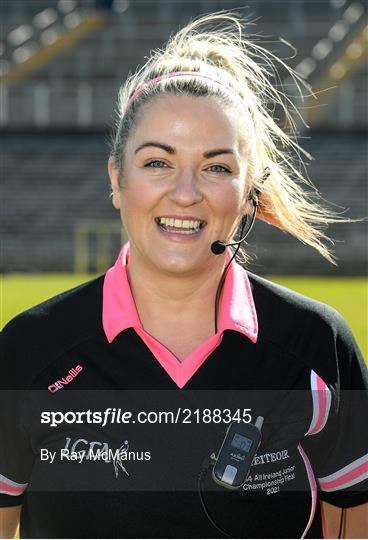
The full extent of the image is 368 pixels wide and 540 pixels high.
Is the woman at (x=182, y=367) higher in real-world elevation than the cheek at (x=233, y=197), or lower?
lower

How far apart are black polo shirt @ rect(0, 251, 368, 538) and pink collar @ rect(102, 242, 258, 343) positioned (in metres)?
0.02

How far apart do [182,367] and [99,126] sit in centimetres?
2174

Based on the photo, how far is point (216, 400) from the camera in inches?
99.9

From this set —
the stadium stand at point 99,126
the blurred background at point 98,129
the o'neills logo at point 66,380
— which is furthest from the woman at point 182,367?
the stadium stand at point 99,126

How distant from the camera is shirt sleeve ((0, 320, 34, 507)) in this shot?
99.3 inches

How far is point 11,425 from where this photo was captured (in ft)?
8.35

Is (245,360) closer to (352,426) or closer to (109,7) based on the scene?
(352,426)

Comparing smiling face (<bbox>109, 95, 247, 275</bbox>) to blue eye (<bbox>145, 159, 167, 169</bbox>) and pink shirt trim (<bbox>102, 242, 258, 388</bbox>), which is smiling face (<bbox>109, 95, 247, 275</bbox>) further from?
pink shirt trim (<bbox>102, 242, 258, 388</bbox>)

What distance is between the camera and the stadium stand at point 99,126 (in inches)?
710

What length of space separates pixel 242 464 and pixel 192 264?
53cm

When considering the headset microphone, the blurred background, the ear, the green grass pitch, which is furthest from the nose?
the blurred background

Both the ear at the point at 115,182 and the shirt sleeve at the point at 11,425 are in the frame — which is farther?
the ear at the point at 115,182

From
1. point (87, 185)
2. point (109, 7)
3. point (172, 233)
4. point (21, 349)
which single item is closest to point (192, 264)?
point (172, 233)

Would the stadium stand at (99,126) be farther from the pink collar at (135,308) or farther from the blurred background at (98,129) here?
the pink collar at (135,308)
